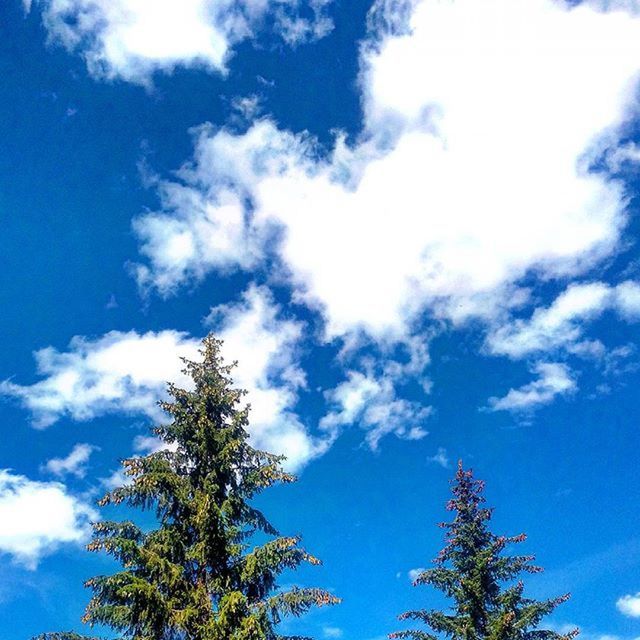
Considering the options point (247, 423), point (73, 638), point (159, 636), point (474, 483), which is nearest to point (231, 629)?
point (159, 636)

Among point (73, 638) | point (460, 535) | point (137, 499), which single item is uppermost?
point (460, 535)

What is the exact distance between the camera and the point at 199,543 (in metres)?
15.0

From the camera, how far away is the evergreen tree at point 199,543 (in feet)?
45.6

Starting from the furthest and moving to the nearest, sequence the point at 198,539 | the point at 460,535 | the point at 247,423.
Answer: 1. the point at 460,535
2. the point at 247,423
3. the point at 198,539

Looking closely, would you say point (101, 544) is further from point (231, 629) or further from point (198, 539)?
point (231, 629)

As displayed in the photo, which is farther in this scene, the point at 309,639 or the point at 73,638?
the point at 309,639

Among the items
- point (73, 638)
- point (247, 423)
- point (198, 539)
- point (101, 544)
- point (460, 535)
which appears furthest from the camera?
point (460, 535)

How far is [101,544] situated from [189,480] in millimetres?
2736

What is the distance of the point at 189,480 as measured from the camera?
52.9 ft

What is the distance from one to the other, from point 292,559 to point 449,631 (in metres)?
9.03

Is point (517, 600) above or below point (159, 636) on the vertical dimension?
above

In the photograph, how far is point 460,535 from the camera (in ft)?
72.7

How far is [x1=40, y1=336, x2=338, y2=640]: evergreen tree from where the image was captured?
13914mm

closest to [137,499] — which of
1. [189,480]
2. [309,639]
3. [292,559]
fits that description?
[189,480]
